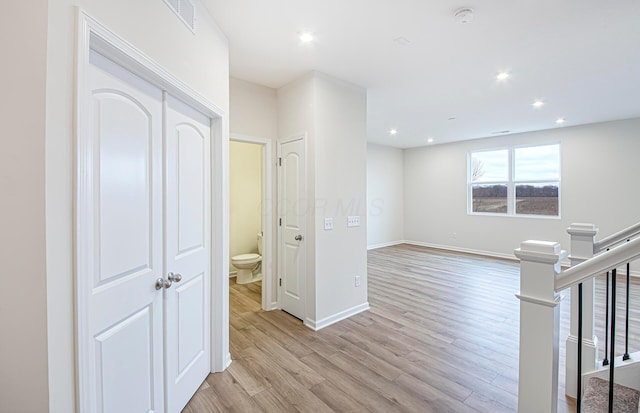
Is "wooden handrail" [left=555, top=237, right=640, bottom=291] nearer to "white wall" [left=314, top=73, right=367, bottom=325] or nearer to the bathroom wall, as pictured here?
"white wall" [left=314, top=73, right=367, bottom=325]

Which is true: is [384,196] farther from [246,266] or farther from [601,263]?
[601,263]

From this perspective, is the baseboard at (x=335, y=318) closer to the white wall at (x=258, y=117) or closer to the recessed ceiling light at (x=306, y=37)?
the white wall at (x=258, y=117)

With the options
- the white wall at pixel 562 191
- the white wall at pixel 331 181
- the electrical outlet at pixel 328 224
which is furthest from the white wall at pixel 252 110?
the white wall at pixel 562 191

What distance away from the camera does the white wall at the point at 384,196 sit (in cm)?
762

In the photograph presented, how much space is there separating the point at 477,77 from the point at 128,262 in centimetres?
387

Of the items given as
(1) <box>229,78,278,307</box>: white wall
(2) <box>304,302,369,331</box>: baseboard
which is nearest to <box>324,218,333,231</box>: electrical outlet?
(1) <box>229,78,278,307</box>: white wall

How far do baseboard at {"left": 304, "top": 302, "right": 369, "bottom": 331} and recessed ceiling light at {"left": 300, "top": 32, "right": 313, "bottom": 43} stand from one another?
2.80 meters

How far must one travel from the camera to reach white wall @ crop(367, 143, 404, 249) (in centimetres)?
762

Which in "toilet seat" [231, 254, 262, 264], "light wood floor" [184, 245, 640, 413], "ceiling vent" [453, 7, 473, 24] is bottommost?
"light wood floor" [184, 245, 640, 413]

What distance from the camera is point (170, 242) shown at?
5.80 feet

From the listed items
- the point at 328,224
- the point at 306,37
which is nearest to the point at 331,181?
the point at 328,224

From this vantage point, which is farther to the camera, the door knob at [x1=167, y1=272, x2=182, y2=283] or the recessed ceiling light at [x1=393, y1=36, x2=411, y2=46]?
the recessed ceiling light at [x1=393, y1=36, x2=411, y2=46]

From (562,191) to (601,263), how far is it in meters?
→ 6.22

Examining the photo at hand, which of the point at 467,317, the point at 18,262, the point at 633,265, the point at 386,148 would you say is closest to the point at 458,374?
the point at 467,317
